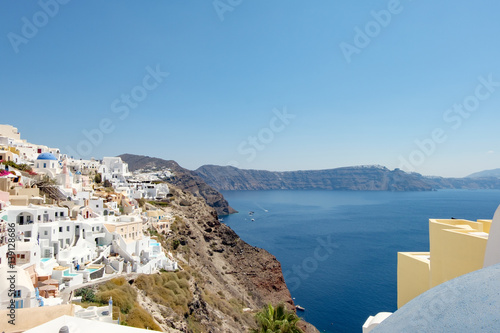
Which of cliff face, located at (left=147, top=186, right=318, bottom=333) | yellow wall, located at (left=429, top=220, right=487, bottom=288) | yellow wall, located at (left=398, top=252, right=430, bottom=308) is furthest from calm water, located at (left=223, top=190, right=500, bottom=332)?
yellow wall, located at (left=429, top=220, right=487, bottom=288)

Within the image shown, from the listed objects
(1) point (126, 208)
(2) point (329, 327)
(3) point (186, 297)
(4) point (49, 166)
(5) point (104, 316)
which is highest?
(4) point (49, 166)

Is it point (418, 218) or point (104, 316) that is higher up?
point (104, 316)

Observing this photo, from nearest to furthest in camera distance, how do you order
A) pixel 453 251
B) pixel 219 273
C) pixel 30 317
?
pixel 453 251 → pixel 30 317 → pixel 219 273

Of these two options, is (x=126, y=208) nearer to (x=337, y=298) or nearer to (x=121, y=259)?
(x=121, y=259)

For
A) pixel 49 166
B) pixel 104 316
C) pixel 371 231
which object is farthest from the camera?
pixel 371 231

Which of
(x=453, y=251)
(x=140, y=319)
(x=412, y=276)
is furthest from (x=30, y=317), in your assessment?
(x=453, y=251)

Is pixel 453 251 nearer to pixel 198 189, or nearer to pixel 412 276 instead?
pixel 412 276

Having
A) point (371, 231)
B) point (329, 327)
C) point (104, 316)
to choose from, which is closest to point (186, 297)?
point (104, 316)
